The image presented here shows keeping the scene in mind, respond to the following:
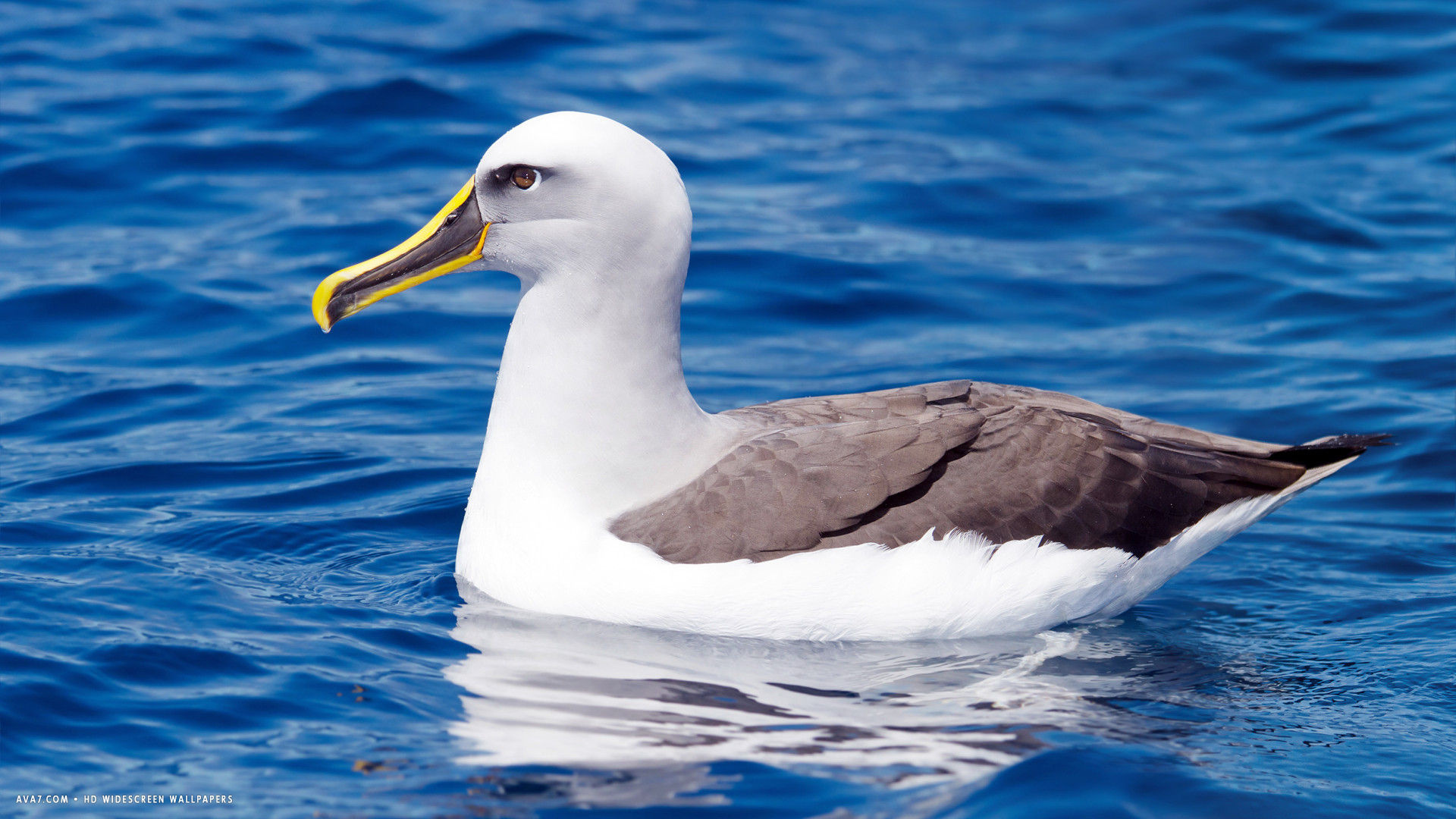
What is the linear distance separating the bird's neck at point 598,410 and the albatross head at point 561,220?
87 mm

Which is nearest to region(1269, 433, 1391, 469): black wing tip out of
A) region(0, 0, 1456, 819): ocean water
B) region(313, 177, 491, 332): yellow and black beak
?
region(0, 0, 1456, 819): ocean water

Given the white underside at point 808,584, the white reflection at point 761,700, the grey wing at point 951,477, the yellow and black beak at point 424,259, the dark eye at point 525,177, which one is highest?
the dark eye at point 525,177

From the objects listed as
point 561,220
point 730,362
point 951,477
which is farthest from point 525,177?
point 730,362

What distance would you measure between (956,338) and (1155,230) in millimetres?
2661

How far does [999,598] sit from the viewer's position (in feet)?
21.5

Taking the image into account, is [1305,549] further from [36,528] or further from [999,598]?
[36,528]

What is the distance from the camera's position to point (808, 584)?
627cm

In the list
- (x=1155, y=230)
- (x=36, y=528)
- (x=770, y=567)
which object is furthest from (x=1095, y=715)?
(x=1155, y=230)

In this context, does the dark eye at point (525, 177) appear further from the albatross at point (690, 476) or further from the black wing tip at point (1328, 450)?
the black wing tip at point (1328, 450)

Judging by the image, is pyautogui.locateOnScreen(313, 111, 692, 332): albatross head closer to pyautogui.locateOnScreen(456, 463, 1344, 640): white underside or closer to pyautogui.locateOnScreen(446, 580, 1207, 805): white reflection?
pyautogui.locateOnScreen(456, 463, 1344, 640): white underside

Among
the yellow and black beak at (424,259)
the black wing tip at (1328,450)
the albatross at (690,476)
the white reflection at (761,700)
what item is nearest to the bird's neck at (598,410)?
the albatross at (690,476)

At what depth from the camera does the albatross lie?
630cm

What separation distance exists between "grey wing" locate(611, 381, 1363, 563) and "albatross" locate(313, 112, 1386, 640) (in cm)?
1

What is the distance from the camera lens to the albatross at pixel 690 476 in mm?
6305
